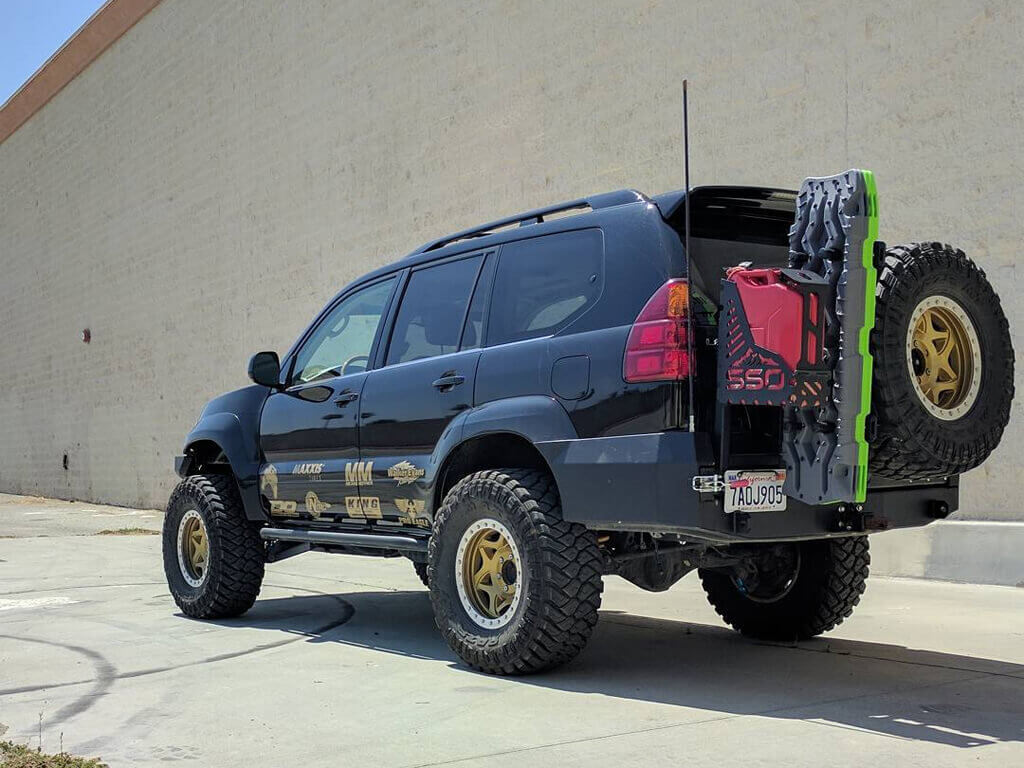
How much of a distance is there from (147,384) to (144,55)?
6.94 meters

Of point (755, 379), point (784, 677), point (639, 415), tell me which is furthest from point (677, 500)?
point (784, 677)

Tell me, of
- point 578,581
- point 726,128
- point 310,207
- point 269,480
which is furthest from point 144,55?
point 578,581

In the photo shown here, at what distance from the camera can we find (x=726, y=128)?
35.8 feet

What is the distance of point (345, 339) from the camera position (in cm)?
709

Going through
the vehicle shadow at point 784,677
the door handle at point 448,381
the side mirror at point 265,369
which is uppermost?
the side mirror at point 265,369

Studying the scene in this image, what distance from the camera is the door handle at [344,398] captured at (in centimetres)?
664

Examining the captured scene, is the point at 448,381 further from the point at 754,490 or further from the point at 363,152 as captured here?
the point at 363,152

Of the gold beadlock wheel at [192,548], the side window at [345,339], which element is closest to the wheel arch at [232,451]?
the gold beadlock wheel at [192,548]

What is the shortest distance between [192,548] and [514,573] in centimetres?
332

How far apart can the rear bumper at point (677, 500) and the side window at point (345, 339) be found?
2.01m

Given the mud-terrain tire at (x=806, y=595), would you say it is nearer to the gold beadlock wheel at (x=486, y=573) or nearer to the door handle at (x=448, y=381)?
the gold beadlock wheel at (x=486, y=573)

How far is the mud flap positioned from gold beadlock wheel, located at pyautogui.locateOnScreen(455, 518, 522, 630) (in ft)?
4.59

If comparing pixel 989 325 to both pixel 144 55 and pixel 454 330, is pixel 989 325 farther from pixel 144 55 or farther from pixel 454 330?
pixel 144 55

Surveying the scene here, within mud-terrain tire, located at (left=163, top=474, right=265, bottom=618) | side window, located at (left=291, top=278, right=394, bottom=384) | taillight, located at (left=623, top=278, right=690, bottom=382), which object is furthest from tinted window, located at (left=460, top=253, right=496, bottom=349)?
mud-terrain tire, located at (left=163, top=474, right=265, bottom=618)
